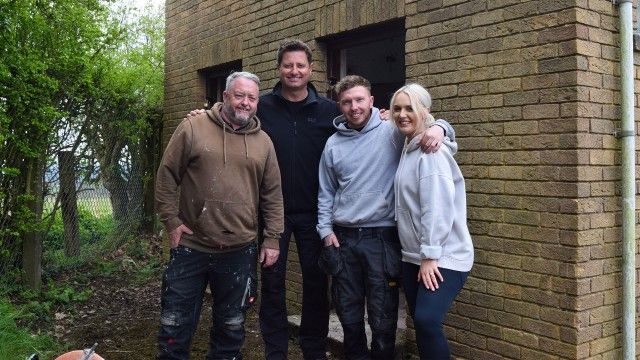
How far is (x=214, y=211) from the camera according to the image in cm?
322

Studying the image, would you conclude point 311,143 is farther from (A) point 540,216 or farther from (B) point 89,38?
(B) point 89,38

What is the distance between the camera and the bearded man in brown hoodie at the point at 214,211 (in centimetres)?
323

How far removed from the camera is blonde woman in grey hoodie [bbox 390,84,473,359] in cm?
286

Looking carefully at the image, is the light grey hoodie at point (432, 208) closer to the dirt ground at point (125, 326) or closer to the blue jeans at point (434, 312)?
the blue jeans at point (434, 312)

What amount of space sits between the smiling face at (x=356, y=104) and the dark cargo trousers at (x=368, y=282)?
651 millimetres

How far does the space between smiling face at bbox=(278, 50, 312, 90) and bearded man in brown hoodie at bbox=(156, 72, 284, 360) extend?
0.29m

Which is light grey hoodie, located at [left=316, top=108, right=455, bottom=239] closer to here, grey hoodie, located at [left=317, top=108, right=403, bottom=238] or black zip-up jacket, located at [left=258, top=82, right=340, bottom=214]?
grey hoodie, located at [left=317, top=108, right=403, bottom=238]

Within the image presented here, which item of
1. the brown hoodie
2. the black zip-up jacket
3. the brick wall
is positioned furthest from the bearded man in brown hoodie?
the brick wall

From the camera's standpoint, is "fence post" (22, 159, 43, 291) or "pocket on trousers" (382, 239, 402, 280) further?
"fence post" (22, 159, 43, 291)

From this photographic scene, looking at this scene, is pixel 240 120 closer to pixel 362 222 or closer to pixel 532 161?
pixel 362 222

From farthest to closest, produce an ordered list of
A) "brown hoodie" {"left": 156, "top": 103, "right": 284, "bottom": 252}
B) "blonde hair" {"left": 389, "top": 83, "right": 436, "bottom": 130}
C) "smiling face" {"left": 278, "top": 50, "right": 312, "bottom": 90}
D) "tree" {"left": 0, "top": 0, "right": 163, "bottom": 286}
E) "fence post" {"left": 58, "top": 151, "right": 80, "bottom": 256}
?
"fence post" {"left": 58, "top": 151, "right": 80, "bottom": 256} → "tree" {"left": 0, "top": 0, "right": 163, "bottom": 286} → "smiling face" {"left": 278, "top": 50, "right": 312, "bottom": 90} → "brown hoodie" {"left": 156, "top": 103, "right": 284, "bottom": 252} → "blonde hair" {"left": 389, "top": 83, "right": 436, "bottom": 130}

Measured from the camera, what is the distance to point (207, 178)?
3.21 m

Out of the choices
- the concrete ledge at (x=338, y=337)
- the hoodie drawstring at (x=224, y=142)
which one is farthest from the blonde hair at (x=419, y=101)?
the concrete ledge at (x=338, y=337)

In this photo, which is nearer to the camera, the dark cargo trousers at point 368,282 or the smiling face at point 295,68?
the dark cargo trousers at point 368,282
